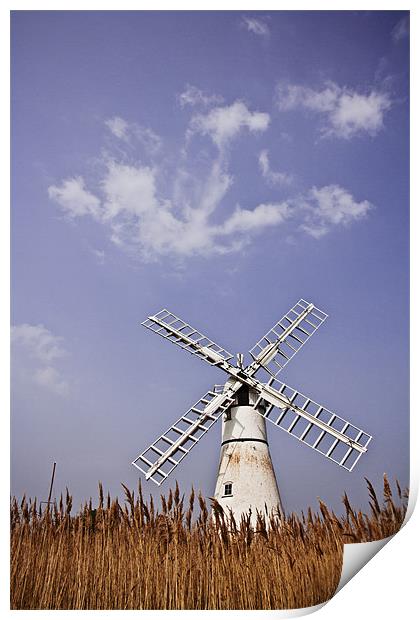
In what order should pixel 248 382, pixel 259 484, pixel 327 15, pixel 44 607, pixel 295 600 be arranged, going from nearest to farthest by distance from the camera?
pixel 44 607, pixel 295 600, pixel 327 15, pixel 259 484, pixel 248 382

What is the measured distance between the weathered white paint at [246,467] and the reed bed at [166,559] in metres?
3.96

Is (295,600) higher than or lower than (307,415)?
lower

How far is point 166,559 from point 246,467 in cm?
484

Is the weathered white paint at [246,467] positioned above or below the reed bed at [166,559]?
above

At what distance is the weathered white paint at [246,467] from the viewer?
387 inches

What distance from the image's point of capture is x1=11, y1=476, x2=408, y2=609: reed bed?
521 centimetres

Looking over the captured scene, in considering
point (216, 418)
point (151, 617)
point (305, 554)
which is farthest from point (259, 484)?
point (151, 617)

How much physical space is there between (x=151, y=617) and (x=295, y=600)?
51.2 inches

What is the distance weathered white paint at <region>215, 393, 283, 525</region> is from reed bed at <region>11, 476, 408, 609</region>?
396cm

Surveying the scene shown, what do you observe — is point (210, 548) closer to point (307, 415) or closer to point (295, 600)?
point (295, 600)

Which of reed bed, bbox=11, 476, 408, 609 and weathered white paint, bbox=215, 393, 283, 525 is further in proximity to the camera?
weathered white paint, bbox=215, 393, 283, 525

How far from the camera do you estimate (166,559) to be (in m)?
5.32

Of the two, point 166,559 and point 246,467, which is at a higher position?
point 246,467

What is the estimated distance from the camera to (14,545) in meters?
5.21
